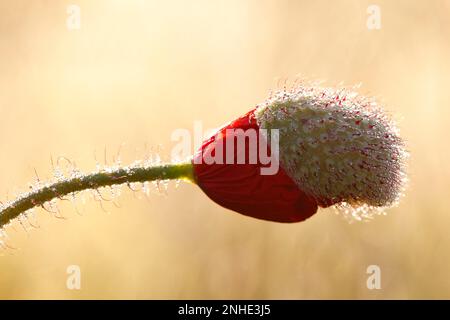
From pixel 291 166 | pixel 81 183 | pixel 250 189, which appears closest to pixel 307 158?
pixel 291 166

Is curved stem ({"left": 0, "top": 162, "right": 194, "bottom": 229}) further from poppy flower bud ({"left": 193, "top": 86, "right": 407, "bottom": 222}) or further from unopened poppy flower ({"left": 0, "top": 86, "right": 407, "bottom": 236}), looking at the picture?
poppy flower bud ({"left": 193, "top": 86, "right": 407, "bottom": 222})

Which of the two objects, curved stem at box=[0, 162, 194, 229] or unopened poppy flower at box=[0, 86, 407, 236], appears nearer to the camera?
unopened poppy flower at box=[0, 86, 407, 236]

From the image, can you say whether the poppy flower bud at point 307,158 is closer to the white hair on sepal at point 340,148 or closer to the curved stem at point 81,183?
the white hair on sepal at point 340,148

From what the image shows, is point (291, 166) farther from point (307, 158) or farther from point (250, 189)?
point (250, 189)

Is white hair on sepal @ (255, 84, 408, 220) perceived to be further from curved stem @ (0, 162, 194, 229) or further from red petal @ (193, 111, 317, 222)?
curved stem @ (0, 162, 194, 229)

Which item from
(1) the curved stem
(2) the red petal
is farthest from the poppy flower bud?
(1) the curved stem

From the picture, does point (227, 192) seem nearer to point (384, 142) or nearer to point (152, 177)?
point (152, 177)
